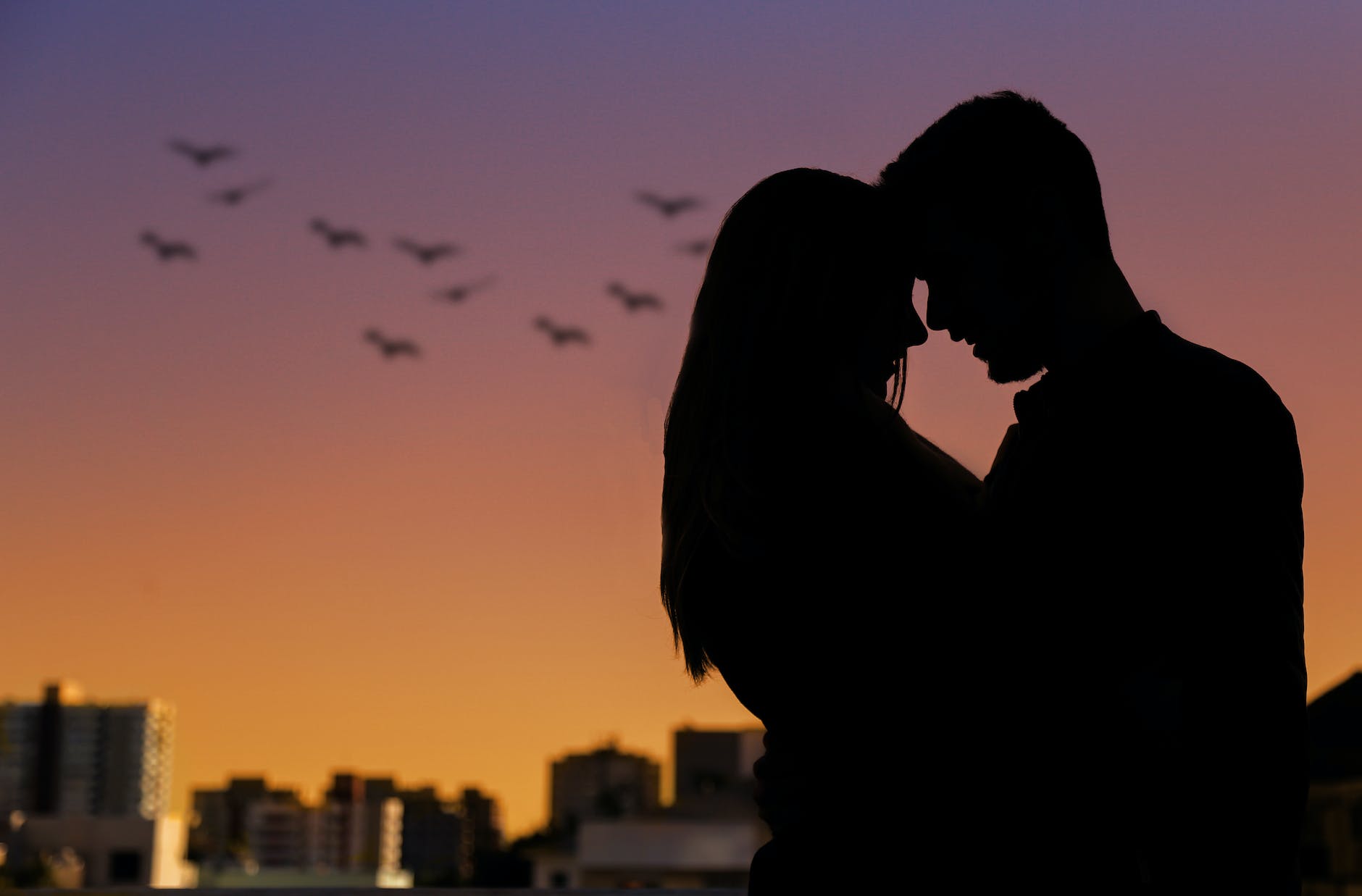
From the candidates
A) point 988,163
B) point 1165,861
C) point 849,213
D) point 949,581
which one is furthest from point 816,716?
point 988,163

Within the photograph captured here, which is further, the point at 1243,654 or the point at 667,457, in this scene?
the point at 667,457

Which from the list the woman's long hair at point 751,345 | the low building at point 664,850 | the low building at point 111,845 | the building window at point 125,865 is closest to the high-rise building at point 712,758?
the low building at point 664,850

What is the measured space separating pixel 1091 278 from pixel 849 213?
45 cm

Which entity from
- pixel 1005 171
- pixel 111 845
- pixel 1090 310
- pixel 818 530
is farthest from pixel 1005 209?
pixel 111 845

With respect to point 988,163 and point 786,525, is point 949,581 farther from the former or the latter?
point 988,163

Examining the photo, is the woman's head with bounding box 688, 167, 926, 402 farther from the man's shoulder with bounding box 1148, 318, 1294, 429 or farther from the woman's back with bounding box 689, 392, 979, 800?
the man's shoulder with bounding box 1148, 318, 1294, 429

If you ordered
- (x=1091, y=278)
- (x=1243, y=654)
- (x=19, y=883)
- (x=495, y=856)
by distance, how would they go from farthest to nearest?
(x=495, y=856)
(x=19, y=883)
(x=1091, y=278)
(x=1243, y=654)

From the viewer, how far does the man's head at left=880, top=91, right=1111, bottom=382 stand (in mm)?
2727

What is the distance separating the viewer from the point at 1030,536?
2332 millimetres

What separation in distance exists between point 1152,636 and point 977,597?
0.25m

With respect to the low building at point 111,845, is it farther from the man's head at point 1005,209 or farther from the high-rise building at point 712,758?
the man's head at point 1005,209

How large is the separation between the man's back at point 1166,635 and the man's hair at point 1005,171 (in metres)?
0.47

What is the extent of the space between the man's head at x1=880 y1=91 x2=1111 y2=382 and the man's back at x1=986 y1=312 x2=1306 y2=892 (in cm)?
44

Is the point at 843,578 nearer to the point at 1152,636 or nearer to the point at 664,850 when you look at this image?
the point at 1152,636
